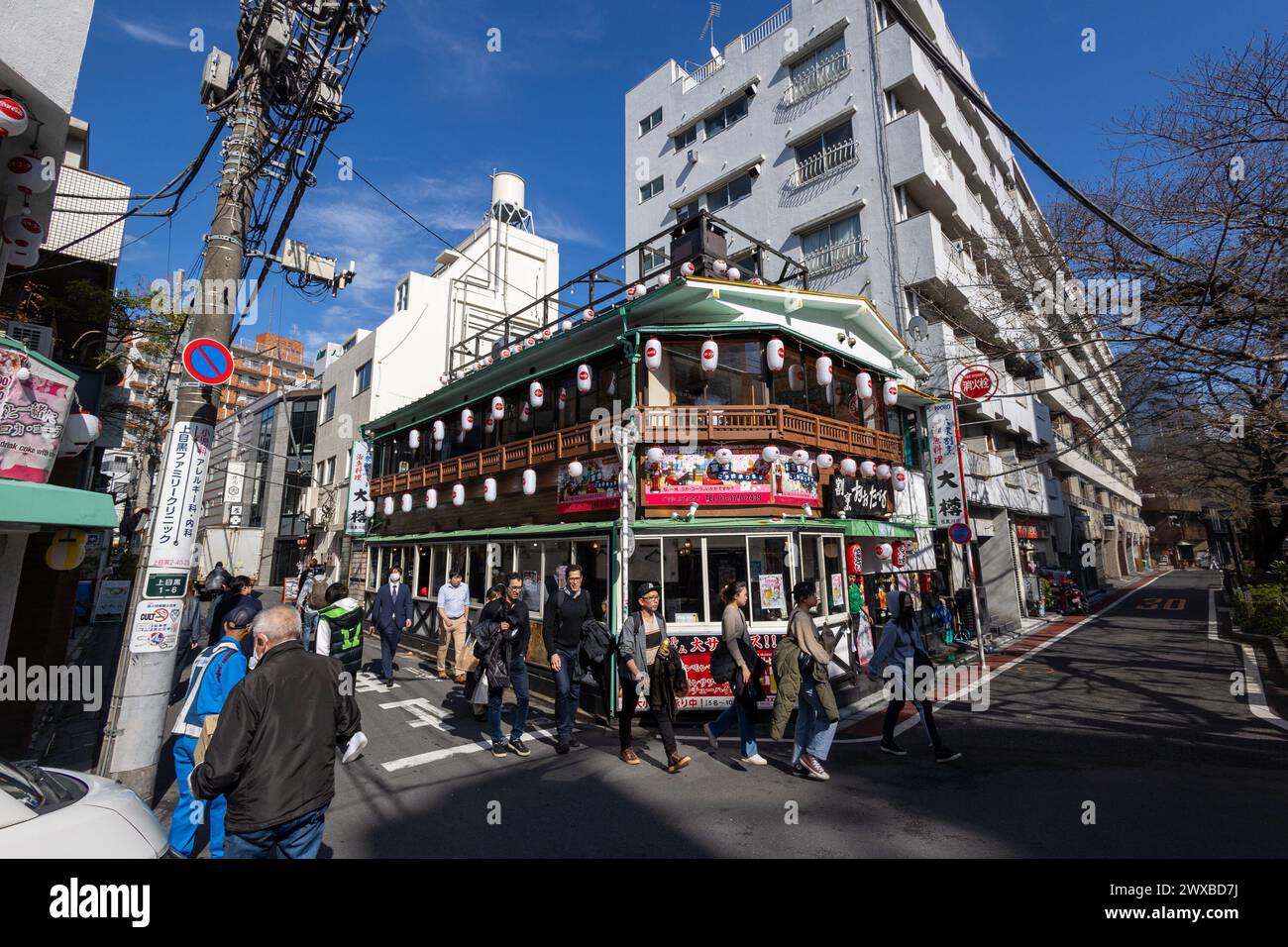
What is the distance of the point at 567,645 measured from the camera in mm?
7734

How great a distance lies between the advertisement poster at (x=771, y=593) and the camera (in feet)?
34.1

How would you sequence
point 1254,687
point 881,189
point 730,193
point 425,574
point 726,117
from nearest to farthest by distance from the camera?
point 1254,687, point 425,574, point 881,189, point 730,193, point 726,117

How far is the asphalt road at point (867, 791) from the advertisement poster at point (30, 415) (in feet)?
15.2

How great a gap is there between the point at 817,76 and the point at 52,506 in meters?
25.8

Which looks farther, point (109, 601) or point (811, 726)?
point (109, 601)

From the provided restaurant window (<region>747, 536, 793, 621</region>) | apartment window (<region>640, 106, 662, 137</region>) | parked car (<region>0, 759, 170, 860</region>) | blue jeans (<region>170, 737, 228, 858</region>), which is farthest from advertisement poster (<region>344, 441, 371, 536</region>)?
apartment window (<region>640, 106, 662, 137</region>)

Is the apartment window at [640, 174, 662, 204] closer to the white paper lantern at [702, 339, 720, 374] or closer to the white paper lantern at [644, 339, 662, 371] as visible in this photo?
the white paper lantern at [644, 339, 662, 371]

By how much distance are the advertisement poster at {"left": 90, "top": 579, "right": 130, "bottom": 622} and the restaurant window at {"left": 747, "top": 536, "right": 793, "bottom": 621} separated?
64.6 ft

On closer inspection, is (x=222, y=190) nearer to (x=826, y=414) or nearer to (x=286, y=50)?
(x=286, y=50)

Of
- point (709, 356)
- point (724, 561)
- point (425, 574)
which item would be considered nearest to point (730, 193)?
point (709, 356)

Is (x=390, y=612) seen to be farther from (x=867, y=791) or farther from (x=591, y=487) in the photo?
(x=867, y=791)

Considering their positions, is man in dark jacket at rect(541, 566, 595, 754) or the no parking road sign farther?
man in dark jacket at rect(541, 566, 595, 754)

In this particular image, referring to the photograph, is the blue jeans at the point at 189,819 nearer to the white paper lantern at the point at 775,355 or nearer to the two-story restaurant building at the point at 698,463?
the two-story restaurant building at the point at 698,463

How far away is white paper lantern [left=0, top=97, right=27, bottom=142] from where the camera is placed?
5.50 meters
